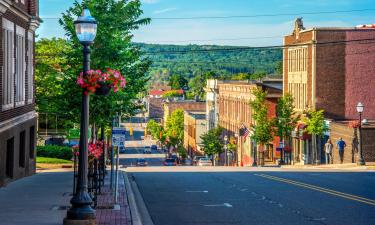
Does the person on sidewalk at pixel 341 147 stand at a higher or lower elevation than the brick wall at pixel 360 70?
lower

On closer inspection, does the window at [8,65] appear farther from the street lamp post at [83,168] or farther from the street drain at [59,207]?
the street lamp post at [83,168]

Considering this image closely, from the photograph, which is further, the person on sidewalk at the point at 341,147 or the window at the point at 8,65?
the person on sidewalk at the point at 341,147

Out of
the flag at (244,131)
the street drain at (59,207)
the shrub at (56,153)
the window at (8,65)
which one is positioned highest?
the window at (8,65)

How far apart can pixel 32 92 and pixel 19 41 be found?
574cm

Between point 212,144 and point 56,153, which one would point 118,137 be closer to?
point 56,153

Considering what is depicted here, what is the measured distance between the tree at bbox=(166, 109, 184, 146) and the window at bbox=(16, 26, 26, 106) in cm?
10221

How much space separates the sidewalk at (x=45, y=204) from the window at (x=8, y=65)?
3.22 meters

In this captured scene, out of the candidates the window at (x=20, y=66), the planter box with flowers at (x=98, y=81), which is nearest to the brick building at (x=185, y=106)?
the window at (x=20, y=66)

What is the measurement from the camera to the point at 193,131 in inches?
5000

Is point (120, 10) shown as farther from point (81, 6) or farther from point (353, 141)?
point (353, 141)

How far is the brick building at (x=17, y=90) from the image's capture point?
28266 mm

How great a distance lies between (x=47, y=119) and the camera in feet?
243

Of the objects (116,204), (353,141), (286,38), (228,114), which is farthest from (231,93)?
(116,204)

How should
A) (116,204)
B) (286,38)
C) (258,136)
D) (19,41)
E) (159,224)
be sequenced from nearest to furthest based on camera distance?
(159,224) < (116,204) < (19,41) < (258,136) < (286,38)
